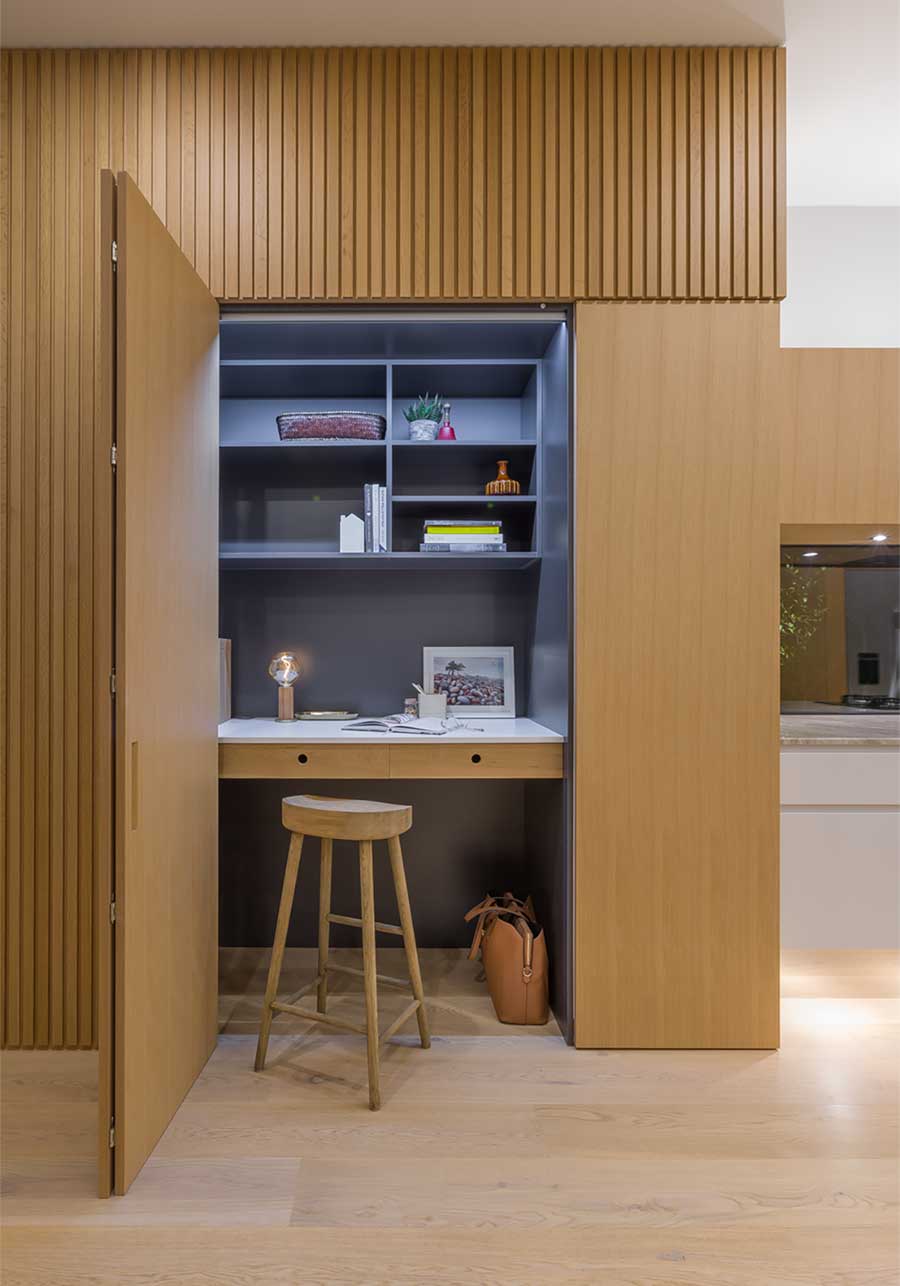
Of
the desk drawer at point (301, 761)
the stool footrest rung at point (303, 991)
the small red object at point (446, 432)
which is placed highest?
the small red object at point (446, 432)

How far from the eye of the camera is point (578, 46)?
91.6 inches

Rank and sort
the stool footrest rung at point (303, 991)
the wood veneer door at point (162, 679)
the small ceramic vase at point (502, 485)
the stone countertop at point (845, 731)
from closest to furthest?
1. the wood veneer door at point (162, 679)
2. the stool footrest rung at point (303, 991)
3. the stone countertop at point (845, 731)
4. the small ceramic vase at point (502, 485)

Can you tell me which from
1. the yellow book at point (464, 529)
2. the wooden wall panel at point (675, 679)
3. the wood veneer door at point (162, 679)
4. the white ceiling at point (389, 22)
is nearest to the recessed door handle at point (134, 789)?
the wood veneer door at point (162, 679)

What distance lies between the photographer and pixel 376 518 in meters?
2.78

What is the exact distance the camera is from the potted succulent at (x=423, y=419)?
2.84 meters

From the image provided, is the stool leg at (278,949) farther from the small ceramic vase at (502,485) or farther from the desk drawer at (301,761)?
the small ceramic vase at (502,485)

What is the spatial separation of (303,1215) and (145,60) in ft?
9.95

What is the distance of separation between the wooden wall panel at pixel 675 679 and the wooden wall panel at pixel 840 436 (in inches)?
22.0

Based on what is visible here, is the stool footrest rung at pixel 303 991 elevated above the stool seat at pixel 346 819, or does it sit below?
below

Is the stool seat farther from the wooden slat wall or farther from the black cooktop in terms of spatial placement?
the black cooktop

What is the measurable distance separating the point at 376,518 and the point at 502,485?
1.59ft

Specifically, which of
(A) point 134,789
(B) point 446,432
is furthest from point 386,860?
(B) point 446,432

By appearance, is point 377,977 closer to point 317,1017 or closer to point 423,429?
point 317,1017

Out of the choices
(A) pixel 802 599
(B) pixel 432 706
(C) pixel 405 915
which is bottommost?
(C) pixel 405 915
